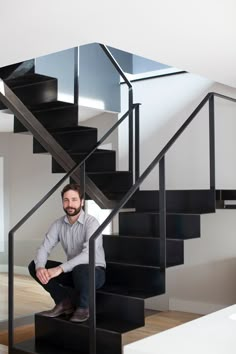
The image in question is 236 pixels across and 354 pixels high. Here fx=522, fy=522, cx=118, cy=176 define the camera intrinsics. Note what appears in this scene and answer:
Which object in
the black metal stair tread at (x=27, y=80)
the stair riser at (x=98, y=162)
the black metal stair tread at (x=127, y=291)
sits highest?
the black metal stair tread at (x=27, y=80)

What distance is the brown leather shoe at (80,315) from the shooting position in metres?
4.07

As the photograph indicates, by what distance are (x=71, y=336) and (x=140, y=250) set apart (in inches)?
38.7

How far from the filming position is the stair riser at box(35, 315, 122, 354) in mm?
3760

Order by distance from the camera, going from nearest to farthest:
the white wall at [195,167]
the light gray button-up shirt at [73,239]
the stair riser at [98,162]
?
the light gray button-up shirt at [73,239], the stair riser at [98,162], the white wall at [195,167]

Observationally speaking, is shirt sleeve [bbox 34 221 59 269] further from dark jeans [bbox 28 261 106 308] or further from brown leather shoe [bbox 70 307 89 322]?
brown leather shoe [bbox 70 307 89 322]

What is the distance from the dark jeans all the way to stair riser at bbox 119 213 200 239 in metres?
0.74

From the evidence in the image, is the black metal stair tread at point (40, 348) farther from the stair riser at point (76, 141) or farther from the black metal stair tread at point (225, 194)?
the black metal stair tread at point (225, 194)

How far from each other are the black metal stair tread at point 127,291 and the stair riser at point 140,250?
264 millimetres

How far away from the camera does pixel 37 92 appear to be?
208 inches

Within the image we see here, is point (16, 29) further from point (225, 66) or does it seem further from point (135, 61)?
point (135, 61)

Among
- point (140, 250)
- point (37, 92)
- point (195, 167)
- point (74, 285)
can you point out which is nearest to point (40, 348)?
point (74, 285)

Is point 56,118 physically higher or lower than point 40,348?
higher

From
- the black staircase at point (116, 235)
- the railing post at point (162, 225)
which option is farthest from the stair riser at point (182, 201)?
the railing post at point (162, 225)

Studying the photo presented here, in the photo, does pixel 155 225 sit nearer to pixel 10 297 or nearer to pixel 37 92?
pixel 10 297
